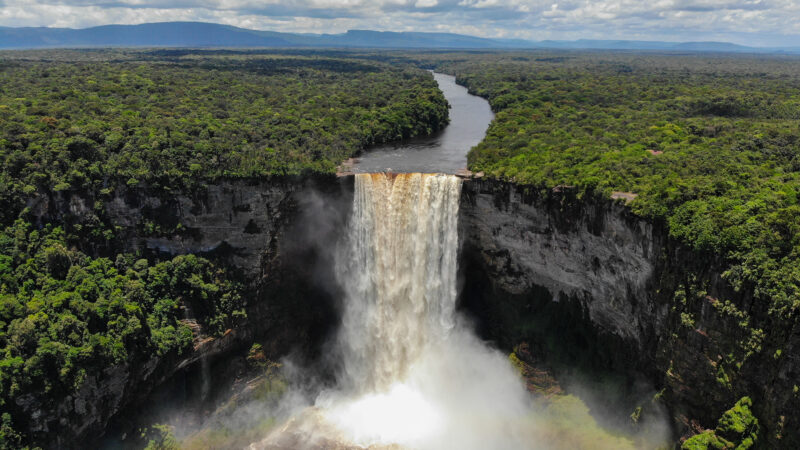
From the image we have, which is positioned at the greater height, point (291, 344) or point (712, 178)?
point (712, 178)

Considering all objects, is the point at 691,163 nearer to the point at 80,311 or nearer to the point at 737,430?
the point at 737,430

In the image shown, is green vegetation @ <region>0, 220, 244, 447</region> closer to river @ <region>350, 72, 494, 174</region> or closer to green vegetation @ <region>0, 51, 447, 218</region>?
green vegetation @ <region>0, 51, 447, 218</region>

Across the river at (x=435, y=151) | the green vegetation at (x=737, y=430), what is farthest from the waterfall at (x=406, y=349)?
the green vegetation at (x=737, y=430)

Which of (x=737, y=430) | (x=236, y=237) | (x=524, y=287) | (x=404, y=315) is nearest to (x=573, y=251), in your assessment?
(x=524, y=287)

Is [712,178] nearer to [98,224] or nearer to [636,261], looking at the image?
[636,261]

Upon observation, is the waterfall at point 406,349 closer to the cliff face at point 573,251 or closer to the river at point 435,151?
the cliff face at point 573,251

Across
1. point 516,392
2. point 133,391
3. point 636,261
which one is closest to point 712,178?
point 636,261
